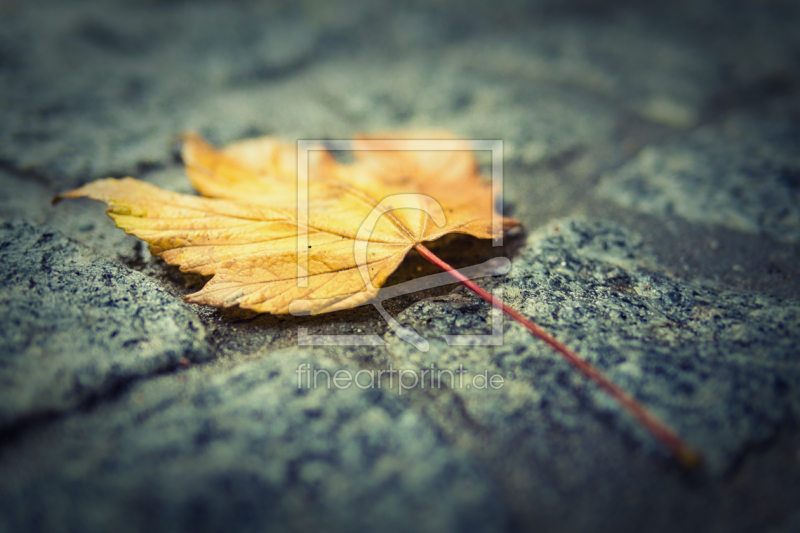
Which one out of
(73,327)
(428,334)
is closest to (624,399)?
(428,334)

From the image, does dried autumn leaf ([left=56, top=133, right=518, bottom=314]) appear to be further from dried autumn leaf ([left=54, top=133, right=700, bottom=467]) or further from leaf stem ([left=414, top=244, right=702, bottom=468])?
leaf stem ([left=414, top=244, right=702, bottom=468])

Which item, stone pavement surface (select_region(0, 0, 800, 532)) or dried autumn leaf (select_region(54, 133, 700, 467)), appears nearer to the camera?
stone pavement surface (select_region(0, 0, 800, 532))

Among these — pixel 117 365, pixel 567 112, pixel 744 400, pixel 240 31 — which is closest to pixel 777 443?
pixel 744 400

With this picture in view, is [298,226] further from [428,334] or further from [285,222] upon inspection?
[428,334]

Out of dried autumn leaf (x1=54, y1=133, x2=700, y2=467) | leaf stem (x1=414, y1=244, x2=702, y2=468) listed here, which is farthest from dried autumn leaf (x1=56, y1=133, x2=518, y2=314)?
leaf stem (x1=414, y1=244, x2=702, y2=468)

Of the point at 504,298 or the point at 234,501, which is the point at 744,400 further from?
the point at 234,501
